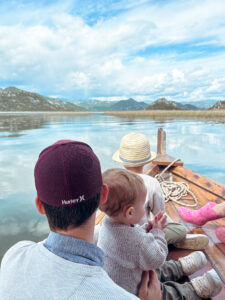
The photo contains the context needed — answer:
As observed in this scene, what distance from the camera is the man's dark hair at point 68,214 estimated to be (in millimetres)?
724

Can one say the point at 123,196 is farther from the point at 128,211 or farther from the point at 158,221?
the point at 158,221

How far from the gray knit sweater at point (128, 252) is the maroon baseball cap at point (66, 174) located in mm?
595

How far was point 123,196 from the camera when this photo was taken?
1.22 meters

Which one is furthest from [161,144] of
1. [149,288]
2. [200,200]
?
[149,288]

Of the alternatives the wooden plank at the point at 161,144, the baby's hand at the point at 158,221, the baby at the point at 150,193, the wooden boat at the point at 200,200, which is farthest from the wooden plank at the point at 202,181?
the baby's hand at the point at 158,221

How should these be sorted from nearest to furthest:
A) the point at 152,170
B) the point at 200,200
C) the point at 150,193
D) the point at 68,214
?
1. the point at 68,214
2. the point at 150,193
3. the point at 200,200
4. the point at 152,170

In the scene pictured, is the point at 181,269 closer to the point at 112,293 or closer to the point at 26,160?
the point at 112,293

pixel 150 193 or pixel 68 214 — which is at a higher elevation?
pixel 68 214

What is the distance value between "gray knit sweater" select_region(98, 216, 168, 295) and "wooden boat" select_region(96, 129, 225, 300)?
78 cm

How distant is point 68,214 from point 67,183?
0.11 m

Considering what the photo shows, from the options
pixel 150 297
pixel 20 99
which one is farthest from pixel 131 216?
pixel 20 99

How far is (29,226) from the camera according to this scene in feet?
14.8

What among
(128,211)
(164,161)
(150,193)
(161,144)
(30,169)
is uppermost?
(128,211)

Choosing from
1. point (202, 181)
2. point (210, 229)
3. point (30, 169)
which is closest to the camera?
point (210, 229)
